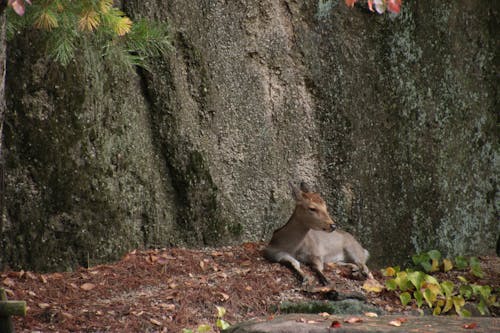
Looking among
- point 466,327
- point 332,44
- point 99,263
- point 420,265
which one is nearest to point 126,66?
point 99,263

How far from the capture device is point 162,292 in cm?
822

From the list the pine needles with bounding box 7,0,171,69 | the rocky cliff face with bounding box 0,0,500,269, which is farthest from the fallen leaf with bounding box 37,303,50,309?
the pine needles with bounding box 7,0,171,69

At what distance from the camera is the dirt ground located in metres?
7.47

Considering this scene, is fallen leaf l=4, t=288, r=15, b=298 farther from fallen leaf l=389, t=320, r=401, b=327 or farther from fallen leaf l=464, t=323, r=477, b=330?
fallen leaf l=464, t=323, r=477, b=330

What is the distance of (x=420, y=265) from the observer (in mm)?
11156

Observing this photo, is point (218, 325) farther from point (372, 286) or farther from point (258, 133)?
point (258, 133)

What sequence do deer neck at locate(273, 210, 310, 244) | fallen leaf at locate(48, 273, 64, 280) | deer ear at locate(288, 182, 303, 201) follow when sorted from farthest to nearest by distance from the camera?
deer ear at locate(288, 182, 303, 201), deer neck at locate(273, 210, 310, 244), fallen leaf at locate(48, 273, 64, 280)

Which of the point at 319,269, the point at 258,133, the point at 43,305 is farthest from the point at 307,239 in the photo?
the point at 43,305

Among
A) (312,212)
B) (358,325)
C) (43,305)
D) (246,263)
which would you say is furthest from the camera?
(312,212)

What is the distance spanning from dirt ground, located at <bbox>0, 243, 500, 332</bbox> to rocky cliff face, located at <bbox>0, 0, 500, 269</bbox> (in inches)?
15.4

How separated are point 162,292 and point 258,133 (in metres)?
2.85

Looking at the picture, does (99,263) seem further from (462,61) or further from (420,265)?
(462,61)

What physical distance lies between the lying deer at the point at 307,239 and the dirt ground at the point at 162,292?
0.16 metres

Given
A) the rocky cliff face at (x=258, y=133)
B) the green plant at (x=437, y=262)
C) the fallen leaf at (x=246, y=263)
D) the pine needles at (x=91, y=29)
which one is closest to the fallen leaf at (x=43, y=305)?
the rocky cliff face at (x=258, y=133)
